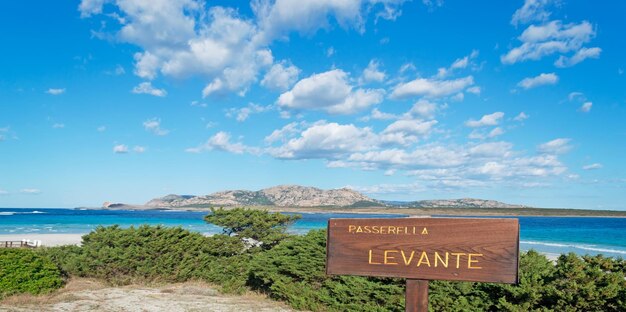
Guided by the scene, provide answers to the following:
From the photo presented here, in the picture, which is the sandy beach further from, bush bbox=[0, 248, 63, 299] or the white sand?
the white sand

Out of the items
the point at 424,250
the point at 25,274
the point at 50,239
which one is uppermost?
the point at 424,250

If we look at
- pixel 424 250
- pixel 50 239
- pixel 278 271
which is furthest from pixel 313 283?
pixel 50 239

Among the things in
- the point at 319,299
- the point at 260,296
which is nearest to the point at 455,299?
the point at 319,299

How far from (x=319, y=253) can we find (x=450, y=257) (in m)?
6.54

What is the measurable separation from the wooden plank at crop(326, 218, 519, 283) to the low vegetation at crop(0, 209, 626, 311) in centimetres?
318

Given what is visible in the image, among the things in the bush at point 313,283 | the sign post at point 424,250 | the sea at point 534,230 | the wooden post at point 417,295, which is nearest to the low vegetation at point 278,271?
the bush at point 313,283

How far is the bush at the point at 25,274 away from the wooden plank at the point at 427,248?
31.0ft

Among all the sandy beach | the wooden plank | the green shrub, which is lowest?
the sandy beach

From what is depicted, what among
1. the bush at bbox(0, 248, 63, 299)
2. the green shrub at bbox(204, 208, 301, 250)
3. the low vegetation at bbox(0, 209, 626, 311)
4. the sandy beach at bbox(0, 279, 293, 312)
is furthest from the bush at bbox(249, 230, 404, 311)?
the bush at bbox(0, 248, 63, 299)

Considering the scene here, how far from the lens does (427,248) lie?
4.36 metres

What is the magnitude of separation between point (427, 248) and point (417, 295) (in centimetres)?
46

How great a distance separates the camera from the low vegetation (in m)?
6.85

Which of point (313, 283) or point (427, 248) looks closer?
point (427, 248)

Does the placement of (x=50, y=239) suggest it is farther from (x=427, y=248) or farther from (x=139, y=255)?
(x=427, y=248)
